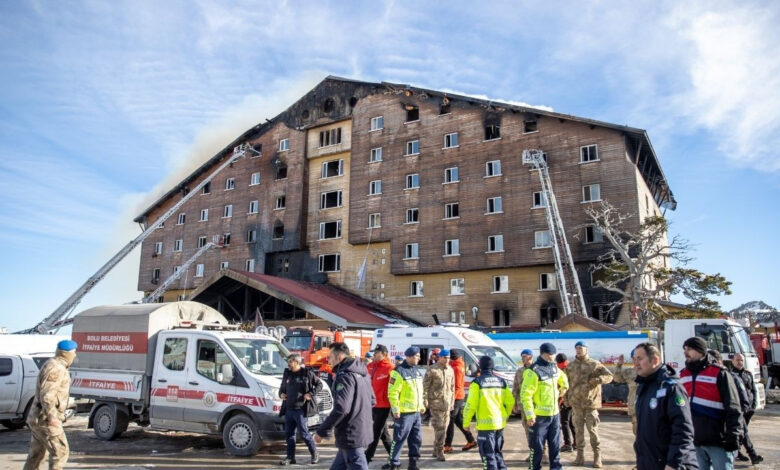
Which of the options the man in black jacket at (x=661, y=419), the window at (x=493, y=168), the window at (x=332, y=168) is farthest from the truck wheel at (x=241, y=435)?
the window at (x=332, y=168)

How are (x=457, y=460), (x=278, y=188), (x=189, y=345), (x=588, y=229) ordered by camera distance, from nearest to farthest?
(x=457, y=460), (x=189, y=345), (x=588, y=229), (x=278, y=188)

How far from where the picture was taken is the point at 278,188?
134 feet

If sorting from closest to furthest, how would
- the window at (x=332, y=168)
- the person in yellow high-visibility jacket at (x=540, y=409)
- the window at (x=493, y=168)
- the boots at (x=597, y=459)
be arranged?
1. the person in yellow high-visibility jacket at (x=540, y=409)
2. the boots at (x=597, y=459)
3. the window at (x=493, y=168)
4. the window at (x=332, y=168)

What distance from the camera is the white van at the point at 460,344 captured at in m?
14.6

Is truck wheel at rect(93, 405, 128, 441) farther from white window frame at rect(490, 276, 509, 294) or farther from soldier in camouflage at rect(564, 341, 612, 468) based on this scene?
white window frame at rect(490, 276, 509, 294)

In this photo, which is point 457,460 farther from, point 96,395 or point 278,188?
point 278,188

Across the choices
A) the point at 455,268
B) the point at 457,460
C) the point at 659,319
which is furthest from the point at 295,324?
the point at 457,460

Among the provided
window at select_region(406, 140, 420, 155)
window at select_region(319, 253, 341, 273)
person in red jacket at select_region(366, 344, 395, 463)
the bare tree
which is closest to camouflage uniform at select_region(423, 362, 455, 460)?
person in red jacket at select_region(366, 344, 395, 463)

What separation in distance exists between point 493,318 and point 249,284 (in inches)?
557

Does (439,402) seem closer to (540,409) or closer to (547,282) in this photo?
(540,409)

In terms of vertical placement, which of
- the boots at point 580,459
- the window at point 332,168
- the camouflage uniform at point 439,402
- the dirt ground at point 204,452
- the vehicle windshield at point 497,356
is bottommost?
the dirt ground at point 204,452

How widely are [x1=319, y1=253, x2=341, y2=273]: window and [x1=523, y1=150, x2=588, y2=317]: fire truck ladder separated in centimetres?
1432

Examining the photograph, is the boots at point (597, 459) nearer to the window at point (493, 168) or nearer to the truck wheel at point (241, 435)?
the truck wheel at point (241, 435)

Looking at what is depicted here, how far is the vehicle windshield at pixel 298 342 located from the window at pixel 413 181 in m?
18.1
